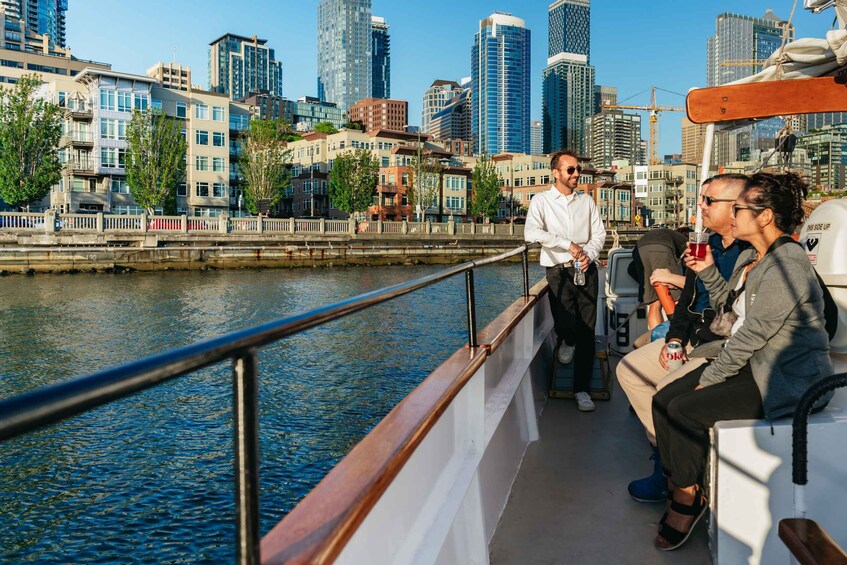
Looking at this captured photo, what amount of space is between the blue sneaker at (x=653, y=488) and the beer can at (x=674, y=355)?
16.0 inches

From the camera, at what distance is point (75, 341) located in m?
16.8

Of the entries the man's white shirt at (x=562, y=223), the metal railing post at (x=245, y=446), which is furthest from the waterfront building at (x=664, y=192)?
the metal railing post at (x=245, y=446)

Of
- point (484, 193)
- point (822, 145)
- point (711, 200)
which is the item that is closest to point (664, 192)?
point (484, 193)

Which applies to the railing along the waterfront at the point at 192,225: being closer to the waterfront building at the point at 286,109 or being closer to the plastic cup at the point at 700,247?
the plastic cup at the point at 700,247

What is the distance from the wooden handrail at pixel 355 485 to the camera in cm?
122

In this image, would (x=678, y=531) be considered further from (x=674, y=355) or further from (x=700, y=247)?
(x=700, y=247)

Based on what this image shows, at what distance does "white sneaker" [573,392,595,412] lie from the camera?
4598 mm

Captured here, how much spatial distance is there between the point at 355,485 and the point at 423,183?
230 ft

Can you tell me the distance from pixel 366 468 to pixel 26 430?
105 centimetres

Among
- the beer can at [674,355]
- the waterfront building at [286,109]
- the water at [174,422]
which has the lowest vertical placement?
the water at [174,422]

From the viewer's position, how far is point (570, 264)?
4723mm

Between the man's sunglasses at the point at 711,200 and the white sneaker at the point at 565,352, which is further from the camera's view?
the white sneaker at the point at 565,352

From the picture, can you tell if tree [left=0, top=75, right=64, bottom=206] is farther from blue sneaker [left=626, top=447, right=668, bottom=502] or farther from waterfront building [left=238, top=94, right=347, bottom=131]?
waterfront building [left=238, top=94, right=347, bottom=131]

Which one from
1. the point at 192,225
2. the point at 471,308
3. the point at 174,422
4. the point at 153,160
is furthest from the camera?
the point at 153,160
